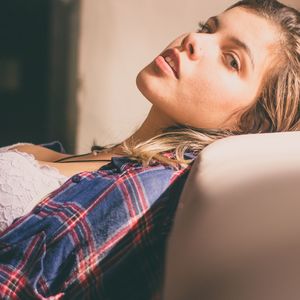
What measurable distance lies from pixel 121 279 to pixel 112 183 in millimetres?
148

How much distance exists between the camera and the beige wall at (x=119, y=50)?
1.43 meters

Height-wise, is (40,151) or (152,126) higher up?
(152,126)

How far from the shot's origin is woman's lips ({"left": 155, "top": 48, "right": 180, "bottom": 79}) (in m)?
0.88

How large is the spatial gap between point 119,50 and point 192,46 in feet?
2.07

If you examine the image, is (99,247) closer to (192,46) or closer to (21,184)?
(21,184)

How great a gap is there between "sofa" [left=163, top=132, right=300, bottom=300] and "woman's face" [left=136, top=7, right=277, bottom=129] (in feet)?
1.26

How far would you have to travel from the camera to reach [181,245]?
1.54 feet

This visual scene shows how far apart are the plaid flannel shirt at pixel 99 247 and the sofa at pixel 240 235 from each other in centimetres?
18

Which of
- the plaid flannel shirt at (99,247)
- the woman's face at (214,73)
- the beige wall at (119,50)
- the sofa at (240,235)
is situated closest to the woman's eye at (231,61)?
the woman's face at (214,73)

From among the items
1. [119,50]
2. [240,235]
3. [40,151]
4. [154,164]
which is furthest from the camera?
[119,50]

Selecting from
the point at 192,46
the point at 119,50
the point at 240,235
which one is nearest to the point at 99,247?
the point at 240,235

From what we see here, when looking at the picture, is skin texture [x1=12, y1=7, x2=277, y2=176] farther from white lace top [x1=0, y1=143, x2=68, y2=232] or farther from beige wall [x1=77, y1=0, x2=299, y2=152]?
A: beige wall [x1=77, y1=0, x2=299, y2=152]

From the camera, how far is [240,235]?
428mm

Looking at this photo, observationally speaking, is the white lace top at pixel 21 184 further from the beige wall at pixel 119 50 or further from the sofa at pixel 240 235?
the beige wall at pixel 119 50
